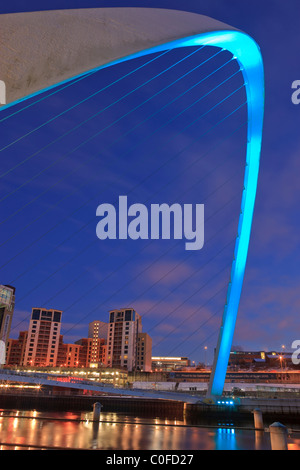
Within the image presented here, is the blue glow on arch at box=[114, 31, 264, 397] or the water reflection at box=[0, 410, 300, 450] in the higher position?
the blue glow on arch at box=[114, 31, 264, 397]

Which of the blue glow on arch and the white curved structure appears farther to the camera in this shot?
the blue glow on arch

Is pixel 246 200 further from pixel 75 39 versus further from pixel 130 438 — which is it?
pixel 75 39

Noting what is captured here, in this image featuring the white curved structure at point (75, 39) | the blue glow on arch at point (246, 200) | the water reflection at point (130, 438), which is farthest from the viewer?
the blue glow on arch at point (246, 200)

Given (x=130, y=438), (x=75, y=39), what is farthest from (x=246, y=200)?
(x=75, y=39)

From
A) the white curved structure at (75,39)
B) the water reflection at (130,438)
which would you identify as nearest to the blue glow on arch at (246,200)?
the water reflection at (130,438)

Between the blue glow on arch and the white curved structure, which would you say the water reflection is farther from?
the white curved structure

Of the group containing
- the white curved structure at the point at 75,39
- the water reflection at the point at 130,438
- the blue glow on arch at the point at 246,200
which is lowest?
the water reflection at the point at 130,438

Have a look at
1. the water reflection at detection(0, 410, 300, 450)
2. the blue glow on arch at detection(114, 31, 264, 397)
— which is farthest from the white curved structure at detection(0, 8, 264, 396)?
the water reflection at detection(0, 410, 300, 450)

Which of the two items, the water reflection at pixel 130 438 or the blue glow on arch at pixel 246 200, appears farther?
the blue glow on arch at pixel 246 200

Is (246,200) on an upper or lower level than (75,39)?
upper


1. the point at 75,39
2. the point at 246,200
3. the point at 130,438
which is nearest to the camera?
the point at 75,39

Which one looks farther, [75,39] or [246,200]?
[246,200]

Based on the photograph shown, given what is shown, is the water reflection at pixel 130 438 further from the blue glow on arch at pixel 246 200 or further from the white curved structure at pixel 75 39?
the white curved structure at pixel 75 39

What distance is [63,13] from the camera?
5242mm
